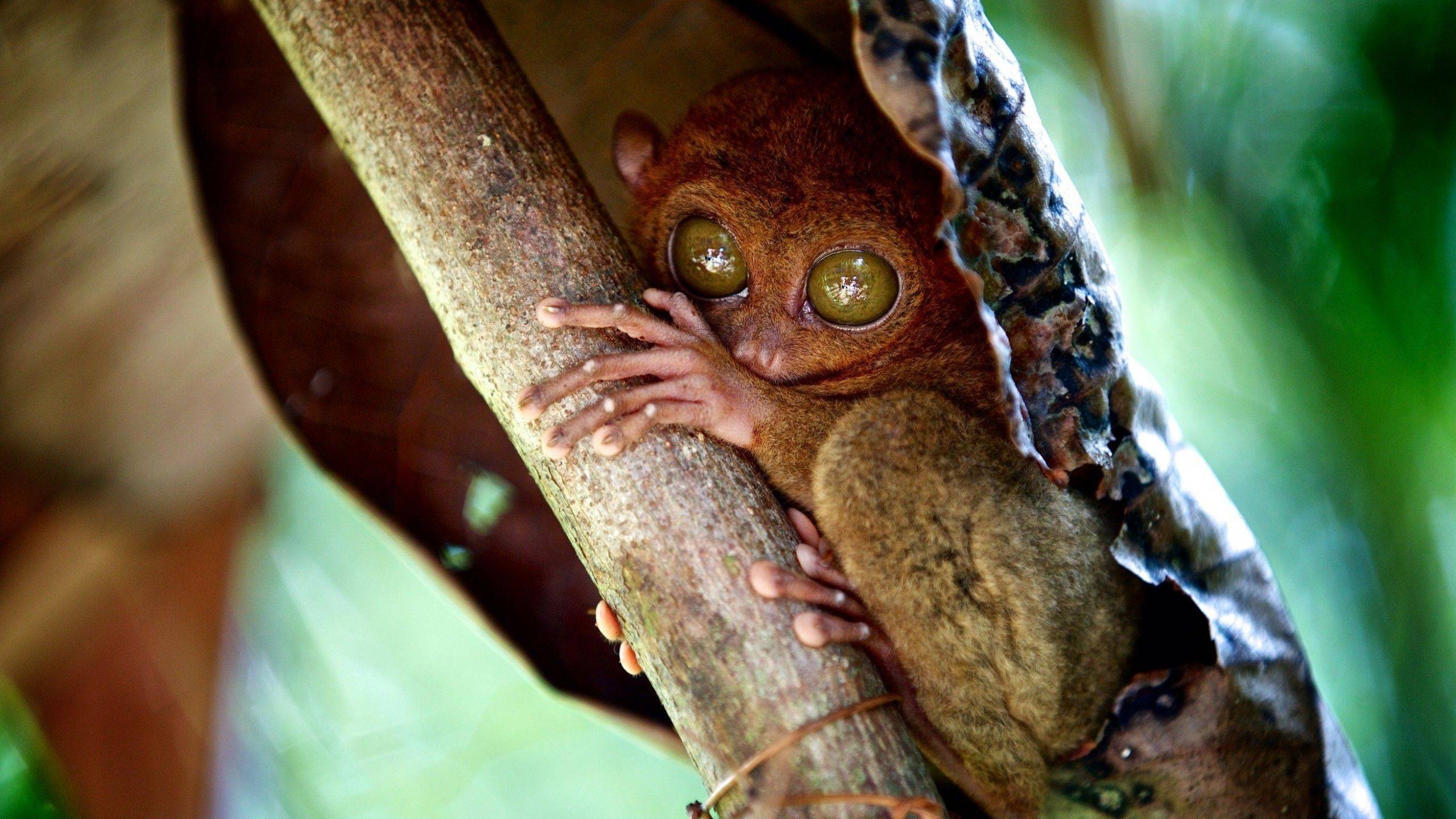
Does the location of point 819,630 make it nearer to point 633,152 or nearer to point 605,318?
point 605,318

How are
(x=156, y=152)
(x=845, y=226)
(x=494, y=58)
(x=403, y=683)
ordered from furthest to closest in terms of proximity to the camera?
1. (x=403, y=683)
2. (x=156, y=152)
3. (x=845, y=226)
4. (x=494, y=58)

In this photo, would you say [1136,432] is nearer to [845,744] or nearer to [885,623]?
[885,623]

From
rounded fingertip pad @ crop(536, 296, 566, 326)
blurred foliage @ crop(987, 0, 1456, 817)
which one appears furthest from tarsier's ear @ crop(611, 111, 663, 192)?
blurred foliage @ crop(987, 0, 1456, 817)

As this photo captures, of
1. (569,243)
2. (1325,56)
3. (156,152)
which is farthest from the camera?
(1325,56)

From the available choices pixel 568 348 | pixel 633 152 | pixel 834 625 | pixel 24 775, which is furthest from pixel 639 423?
pixel 24 775

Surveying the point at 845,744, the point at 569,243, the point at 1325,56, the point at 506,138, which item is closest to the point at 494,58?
the point at 506,138

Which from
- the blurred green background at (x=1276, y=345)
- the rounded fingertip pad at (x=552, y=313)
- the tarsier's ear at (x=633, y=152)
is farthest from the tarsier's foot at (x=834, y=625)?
the tarsier's ear at (x=633, y=152)

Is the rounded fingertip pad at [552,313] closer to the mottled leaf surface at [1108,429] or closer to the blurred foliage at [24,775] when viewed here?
the mottled leaf surface at [1108,429]
